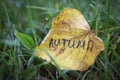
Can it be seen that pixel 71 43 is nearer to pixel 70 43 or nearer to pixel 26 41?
pixel 70 43

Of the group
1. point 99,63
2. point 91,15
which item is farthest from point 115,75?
point 91,15

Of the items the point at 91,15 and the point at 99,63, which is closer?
the point at 99,63

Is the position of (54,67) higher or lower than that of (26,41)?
lower

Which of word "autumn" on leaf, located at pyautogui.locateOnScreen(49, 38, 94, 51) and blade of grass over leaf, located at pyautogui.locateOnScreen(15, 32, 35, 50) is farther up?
blade of grass over leaf, located at pyautogui.locateOnScreen(15, 32, 35, 50)

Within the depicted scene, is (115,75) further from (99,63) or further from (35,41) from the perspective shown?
(35,41)

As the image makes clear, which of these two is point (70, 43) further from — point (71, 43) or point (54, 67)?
point (54, 67)

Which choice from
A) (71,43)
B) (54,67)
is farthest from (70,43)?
(54,67)

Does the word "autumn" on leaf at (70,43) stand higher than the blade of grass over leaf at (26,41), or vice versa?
the blade of grass over leaf at (26,41)

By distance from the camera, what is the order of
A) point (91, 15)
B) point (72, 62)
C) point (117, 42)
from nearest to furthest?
1. point (72, 62)
2. point (117, 42)
3. point (91, 15)
